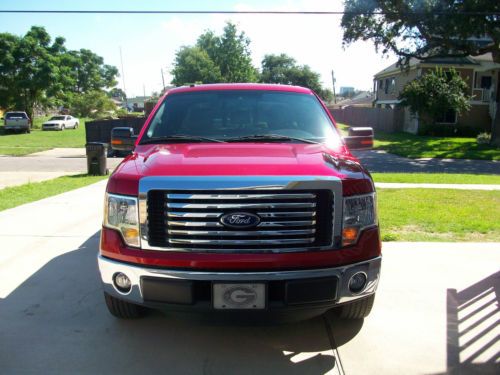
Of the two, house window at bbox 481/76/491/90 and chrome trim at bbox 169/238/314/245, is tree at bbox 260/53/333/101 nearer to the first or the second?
house window at bbox 481/76/491/90

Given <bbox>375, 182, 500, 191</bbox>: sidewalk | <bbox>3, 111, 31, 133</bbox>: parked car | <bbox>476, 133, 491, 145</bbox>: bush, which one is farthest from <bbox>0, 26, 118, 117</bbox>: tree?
<bbox>375, 182, 500, 191</bbox>: sidewalk

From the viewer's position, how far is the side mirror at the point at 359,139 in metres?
4.64

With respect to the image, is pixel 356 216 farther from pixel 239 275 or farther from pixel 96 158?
pixel 96 158

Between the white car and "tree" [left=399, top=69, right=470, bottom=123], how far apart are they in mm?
26720

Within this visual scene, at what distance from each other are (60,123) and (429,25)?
29132 millimetres

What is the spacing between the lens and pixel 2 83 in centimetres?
3853

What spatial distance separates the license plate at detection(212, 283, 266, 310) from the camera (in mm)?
2770

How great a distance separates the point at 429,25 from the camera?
20.9 metres

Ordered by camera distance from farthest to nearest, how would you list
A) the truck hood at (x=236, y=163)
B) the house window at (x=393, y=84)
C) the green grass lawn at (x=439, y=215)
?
the house window at (x=393, y=84), the green grass lawn at (x=439, y=215), the truck hood at (x=236, y=163)

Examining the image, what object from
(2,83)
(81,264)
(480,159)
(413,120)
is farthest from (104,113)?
(81,264)

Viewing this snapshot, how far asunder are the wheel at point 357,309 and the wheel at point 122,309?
155 cm

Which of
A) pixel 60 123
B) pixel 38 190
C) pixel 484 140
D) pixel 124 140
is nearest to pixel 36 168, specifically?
pixel 38 190

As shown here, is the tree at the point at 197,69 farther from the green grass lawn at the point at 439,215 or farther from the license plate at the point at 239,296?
the license plate at the point at 239,296

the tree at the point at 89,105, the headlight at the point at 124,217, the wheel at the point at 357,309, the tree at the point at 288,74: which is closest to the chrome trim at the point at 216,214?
the headlight at the point at 124,217
